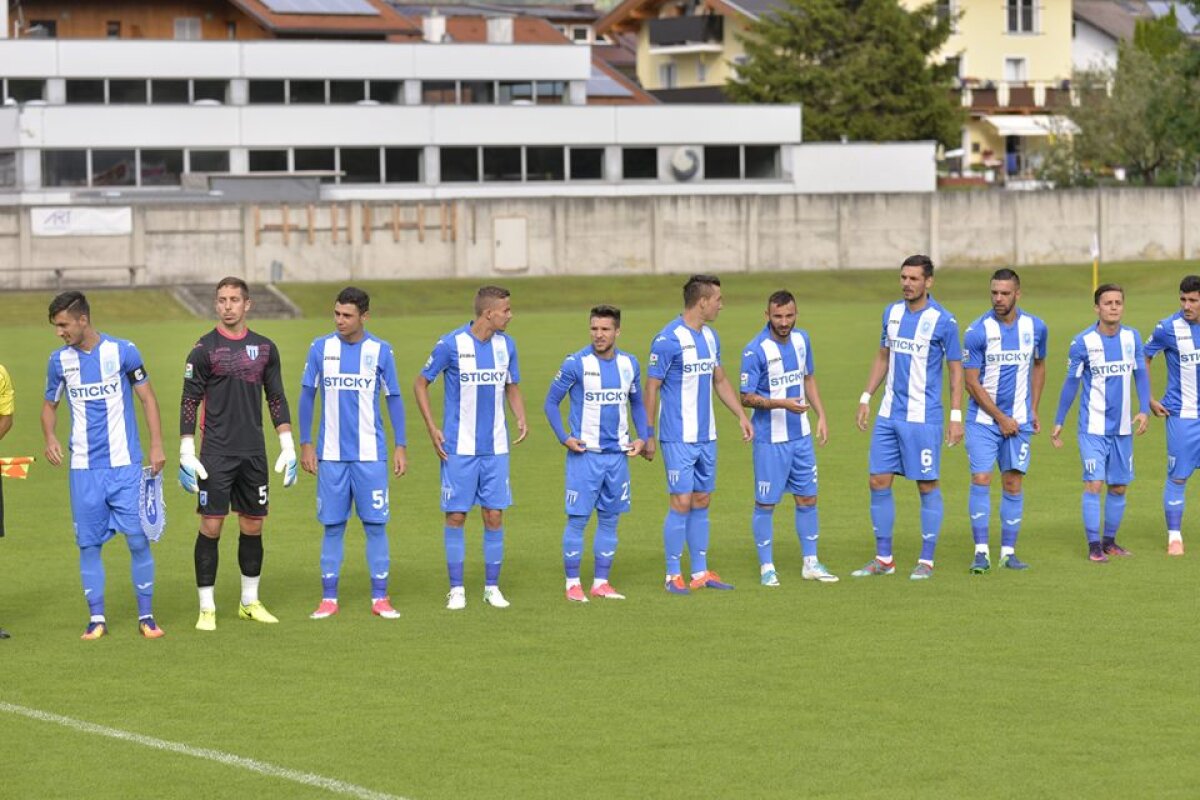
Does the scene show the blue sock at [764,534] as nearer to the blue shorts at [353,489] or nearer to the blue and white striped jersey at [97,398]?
the blue shorts at [353,489]

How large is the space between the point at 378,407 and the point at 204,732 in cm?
405

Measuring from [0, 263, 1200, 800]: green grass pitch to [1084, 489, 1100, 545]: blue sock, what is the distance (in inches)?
8.1

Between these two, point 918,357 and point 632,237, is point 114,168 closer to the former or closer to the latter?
point 632,237

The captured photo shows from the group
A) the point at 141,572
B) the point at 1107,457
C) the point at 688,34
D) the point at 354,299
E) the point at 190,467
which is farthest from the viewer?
the point at 688,34

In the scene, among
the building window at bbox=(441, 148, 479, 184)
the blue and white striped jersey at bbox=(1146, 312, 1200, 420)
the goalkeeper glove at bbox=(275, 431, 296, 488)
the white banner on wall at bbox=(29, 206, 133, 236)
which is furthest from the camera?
the building window at bbox=(441, 148, 479, 184)

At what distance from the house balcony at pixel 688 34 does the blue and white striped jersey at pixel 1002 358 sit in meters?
90.0

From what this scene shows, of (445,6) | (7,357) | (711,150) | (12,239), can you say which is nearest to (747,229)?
(711,150)

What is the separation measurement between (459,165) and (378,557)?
63.8 m

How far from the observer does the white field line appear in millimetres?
10109

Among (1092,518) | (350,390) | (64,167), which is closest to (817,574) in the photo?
(1092,518)

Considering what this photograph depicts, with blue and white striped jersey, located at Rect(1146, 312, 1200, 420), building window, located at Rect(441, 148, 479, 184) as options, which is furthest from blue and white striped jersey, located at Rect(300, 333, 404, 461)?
building window, located at Rect(441, 148, 479, 184)

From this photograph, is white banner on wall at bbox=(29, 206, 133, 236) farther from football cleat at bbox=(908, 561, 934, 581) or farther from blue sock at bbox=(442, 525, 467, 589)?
football cleat at bbox=(908, 561, 934, 581)

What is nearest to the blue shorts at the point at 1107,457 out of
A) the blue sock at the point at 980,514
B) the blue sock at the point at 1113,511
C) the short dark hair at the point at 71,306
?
the blue sock at the point at 1113,511

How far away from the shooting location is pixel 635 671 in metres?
12.7
